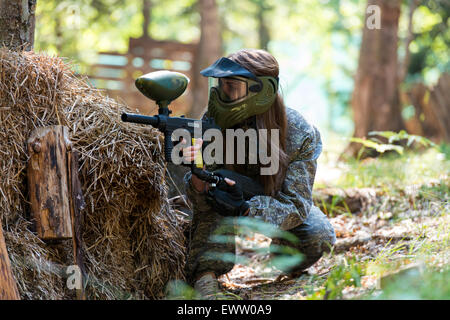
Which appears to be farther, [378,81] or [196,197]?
[378,81]

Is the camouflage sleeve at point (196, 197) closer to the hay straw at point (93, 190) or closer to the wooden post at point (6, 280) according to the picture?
the hay straw at point (93, 190)

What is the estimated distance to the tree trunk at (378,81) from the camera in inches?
329

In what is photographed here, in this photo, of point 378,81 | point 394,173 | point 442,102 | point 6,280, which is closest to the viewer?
point 6,280

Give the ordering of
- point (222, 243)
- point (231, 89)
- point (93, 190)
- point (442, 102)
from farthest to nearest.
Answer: point (442, 102), point (222, 243), point (231, 89), point (93, 190)

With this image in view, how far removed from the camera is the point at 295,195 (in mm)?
3510

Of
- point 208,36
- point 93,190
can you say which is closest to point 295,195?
point 93,190

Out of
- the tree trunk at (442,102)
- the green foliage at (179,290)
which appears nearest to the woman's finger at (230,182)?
the green foliage at (179,290)

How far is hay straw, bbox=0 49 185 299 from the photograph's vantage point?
2904 mm

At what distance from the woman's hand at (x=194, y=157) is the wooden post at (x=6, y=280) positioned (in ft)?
3.67

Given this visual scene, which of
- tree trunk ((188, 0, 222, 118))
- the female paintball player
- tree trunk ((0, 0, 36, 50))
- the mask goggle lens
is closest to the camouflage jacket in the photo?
the female paintball player

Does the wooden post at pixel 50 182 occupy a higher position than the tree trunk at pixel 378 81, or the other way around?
the tree trunk at pixel 378 81

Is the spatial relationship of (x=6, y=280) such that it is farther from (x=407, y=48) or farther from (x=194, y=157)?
(x=407, y=48)

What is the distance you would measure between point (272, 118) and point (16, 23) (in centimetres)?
190
